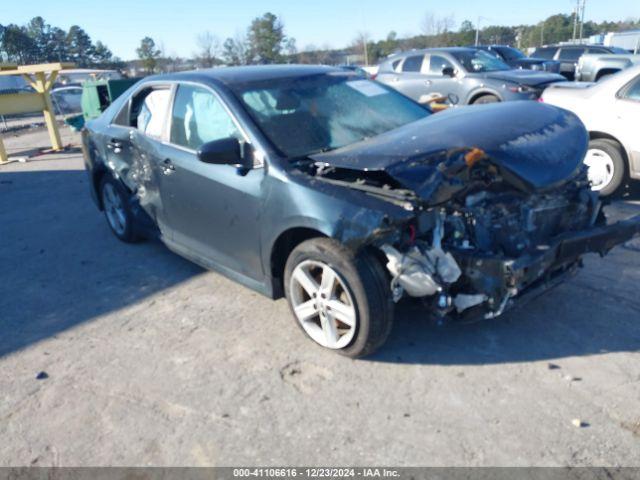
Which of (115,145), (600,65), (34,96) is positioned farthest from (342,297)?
(600,65)

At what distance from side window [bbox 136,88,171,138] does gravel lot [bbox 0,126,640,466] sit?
1342mm

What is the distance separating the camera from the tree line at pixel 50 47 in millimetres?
61500

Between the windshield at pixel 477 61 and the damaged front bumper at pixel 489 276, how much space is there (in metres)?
9.03

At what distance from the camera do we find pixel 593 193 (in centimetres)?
374

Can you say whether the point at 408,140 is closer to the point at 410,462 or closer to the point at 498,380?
the point at 498,380

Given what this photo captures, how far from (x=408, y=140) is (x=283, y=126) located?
2.95 ft

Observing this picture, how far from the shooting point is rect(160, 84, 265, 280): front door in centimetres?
364

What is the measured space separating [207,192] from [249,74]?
1046 mm

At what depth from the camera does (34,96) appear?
41.6ft

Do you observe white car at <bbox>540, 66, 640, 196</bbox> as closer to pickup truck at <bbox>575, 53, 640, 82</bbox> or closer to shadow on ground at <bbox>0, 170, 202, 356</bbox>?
shadow on ground at <bbox>0, 170, 202, 356</bbox>

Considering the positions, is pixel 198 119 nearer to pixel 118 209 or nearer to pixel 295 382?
pixel 118 209

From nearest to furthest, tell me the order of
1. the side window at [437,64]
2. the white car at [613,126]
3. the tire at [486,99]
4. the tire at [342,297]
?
the tire at [342,297]
the white car at [613,126]
the tire at [486,99]
the side window at [437,64]

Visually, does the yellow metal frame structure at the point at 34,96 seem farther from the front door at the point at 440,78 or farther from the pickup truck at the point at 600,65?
the pickup truck at the point at 600,65

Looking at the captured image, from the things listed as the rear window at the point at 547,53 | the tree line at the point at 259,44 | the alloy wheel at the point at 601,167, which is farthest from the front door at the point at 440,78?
the tree line at the point at 259,44
